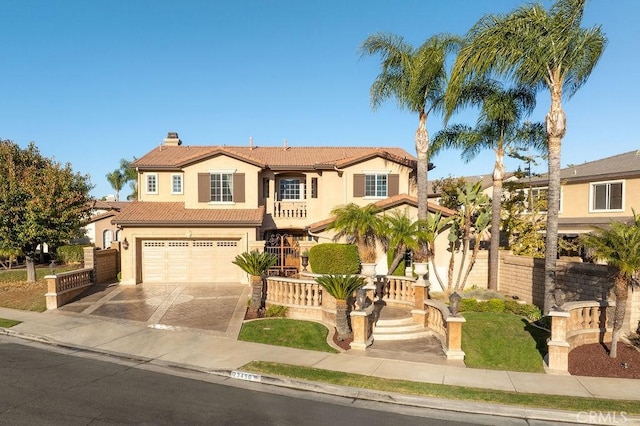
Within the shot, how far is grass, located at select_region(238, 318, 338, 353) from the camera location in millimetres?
12953

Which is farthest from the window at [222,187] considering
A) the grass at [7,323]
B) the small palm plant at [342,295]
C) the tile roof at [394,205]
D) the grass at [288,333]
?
the small palm plant at [342,295]

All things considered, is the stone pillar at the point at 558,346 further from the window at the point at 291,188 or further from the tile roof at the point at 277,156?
the window at the point at 291,188

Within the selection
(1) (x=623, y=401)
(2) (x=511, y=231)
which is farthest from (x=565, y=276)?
(1) (x=623, y=401)

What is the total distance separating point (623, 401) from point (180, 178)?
923 inches

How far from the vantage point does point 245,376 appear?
10156 millimetres

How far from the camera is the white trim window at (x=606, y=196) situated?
24.4 metres

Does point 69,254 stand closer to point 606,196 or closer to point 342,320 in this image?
point 342,320

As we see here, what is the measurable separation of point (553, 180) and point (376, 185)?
1056 centimetres

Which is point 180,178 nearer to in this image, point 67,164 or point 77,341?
point 67,164

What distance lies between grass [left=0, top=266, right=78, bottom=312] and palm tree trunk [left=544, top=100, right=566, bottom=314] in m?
21.0

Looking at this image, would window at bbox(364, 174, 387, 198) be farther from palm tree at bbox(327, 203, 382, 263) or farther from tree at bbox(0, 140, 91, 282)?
tree at bbox(0, 140, 91, 282)

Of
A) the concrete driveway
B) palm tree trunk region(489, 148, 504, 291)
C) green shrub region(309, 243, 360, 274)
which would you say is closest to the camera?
the concrete driveway

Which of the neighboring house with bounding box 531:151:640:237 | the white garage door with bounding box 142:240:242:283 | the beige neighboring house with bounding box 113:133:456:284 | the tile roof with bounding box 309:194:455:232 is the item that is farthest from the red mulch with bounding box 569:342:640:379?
the white garage door with bounding box 142:240:242:283

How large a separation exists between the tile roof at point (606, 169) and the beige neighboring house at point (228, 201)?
11280 mm
